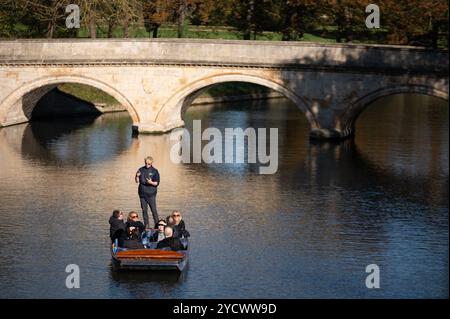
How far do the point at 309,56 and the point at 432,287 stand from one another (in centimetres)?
2729

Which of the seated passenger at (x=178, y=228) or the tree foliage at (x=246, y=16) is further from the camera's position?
the tree foliage at (x=246, y=16)

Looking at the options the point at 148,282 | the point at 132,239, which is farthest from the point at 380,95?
the point at 148,282

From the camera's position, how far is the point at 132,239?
30.7 metres

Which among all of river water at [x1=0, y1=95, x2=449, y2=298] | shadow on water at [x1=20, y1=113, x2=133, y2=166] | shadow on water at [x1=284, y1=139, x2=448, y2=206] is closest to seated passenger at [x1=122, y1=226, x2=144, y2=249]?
river water at [x1=0, y1=95, x2=449, y2=298]

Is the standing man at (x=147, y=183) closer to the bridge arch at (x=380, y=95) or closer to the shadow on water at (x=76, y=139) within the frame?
the shadow on water at (x=76, y=139)

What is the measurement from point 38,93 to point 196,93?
9.35 m

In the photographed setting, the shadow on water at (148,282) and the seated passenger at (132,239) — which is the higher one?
the seated passenger at (132,239)

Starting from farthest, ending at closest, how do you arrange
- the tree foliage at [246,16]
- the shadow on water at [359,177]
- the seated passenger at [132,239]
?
the tree foliage at [246,16], the shadow on water at [359,177], the seated passenger at [132,239]

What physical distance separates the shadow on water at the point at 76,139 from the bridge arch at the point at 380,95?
1108 cm

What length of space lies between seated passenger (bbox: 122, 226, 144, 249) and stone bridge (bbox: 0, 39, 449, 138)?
25.3m

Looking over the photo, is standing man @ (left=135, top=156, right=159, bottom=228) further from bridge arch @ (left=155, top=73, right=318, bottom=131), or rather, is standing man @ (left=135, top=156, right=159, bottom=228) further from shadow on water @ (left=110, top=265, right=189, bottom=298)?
bridge arch @ (left=155, top=73, right=318, bottom=131)

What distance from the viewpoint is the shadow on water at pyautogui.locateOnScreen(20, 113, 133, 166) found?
166 ft

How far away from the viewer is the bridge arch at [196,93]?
55344mm

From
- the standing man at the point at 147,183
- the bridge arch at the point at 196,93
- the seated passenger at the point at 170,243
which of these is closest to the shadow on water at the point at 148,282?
the seated passenger at the point at 170,243
